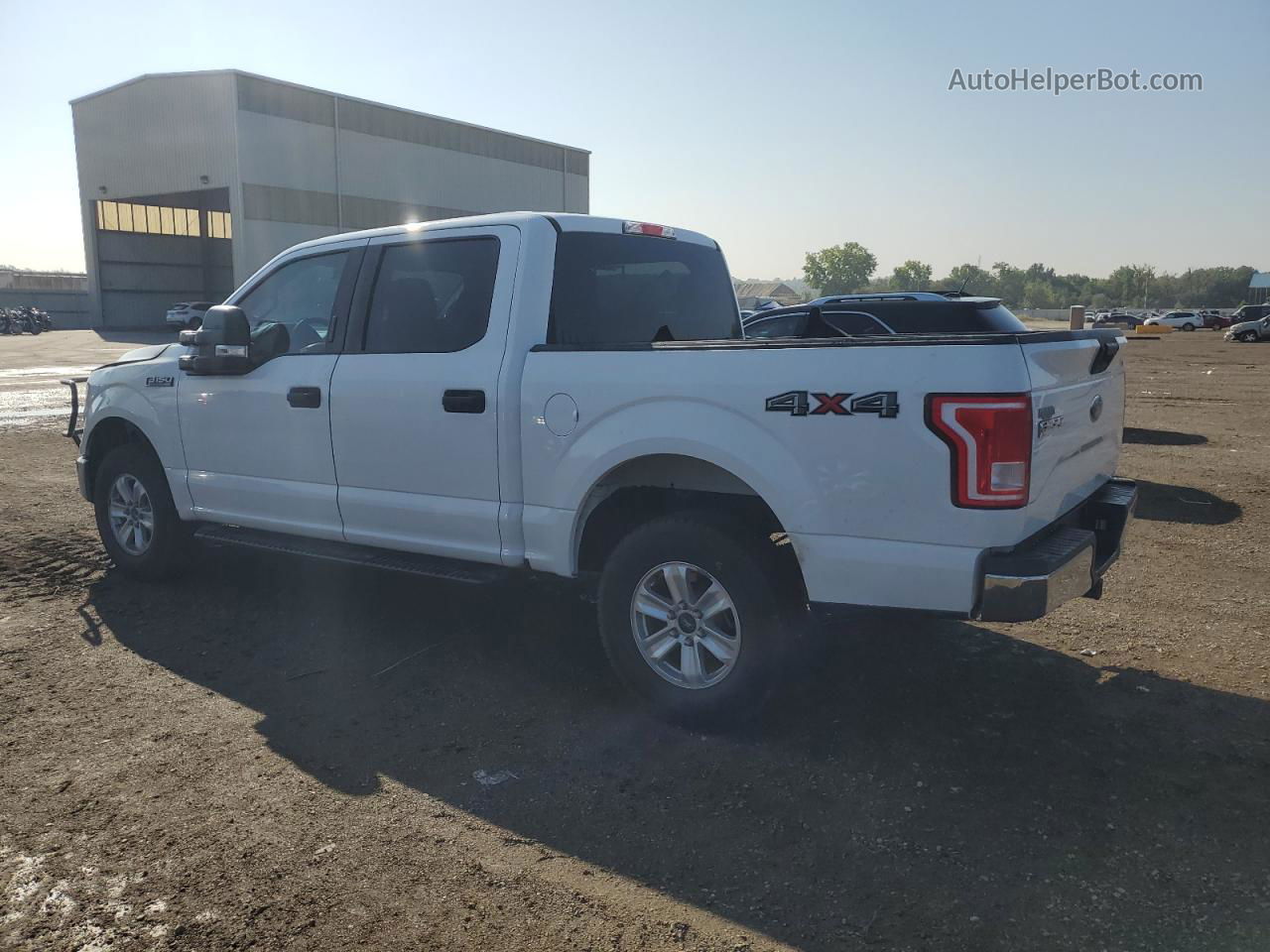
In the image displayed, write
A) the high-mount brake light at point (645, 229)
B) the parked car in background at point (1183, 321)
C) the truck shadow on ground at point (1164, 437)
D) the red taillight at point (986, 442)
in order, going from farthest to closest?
1. the parked car in background at point (1183, 321)
2. the truck shadow on ground at point (1164, 437)
3. the high-mount brake light at point (645, 229)
4. the red taillight at point (986, 442)

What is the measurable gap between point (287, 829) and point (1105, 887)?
8.40ft

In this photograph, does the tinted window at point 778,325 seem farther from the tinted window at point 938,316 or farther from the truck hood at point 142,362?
the truck hood at point 142,362

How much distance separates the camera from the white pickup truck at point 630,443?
328cm

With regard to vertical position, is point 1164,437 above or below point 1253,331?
below

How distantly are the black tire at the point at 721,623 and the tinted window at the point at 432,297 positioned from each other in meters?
1.32

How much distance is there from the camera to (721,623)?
12.7 feet

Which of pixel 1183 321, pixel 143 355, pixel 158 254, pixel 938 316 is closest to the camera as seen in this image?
pixel 143 355

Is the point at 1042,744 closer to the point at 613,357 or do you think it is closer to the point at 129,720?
the point at 613,357

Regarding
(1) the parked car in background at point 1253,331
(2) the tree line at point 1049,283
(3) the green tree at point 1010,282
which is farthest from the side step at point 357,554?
(3) the green tree at point 1010,282

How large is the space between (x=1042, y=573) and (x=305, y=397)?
3.60 meters

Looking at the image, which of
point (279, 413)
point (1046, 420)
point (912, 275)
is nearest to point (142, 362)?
point (279, 413)

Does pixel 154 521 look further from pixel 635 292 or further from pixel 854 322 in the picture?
pixel 854 322

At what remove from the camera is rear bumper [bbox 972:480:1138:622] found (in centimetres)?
320

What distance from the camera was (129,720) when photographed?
13.4 feet
